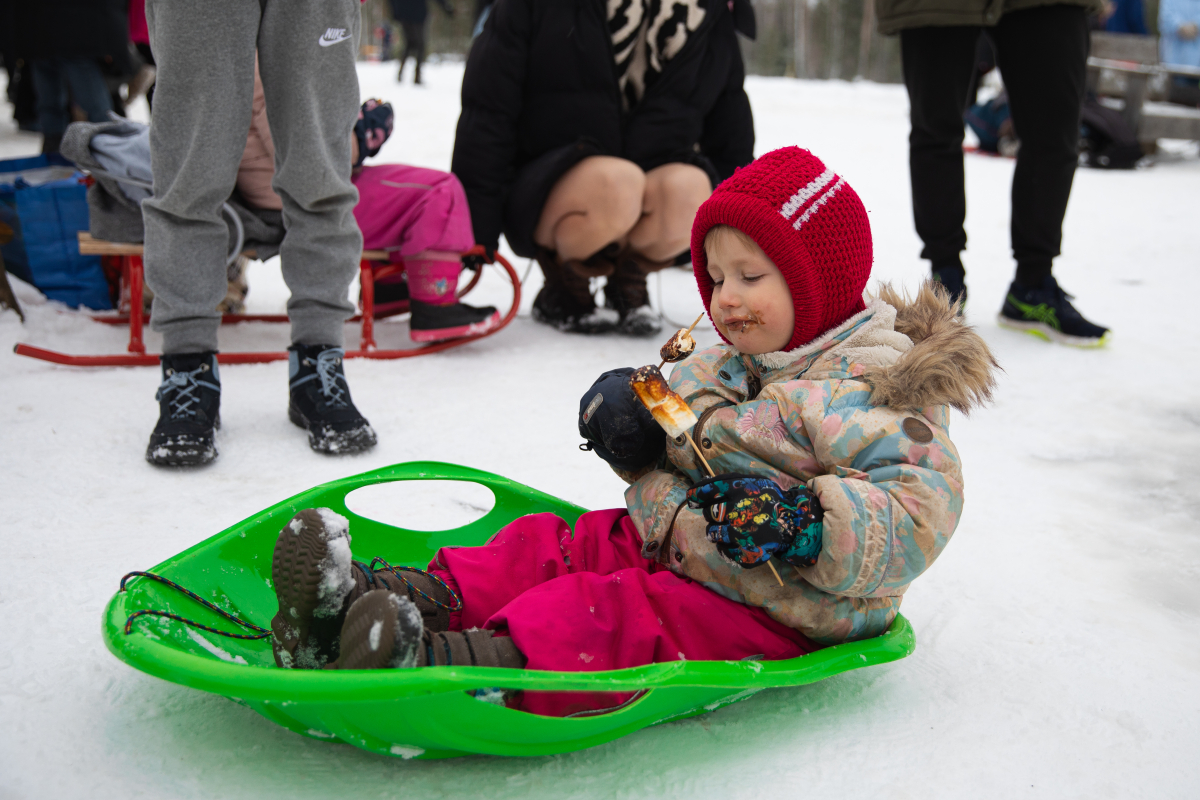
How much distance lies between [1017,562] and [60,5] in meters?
4.80

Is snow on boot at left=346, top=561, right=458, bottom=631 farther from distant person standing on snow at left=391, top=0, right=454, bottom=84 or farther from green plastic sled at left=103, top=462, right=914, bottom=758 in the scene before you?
distant person standing on snow at left=391, top=0, right=454, bottom=84

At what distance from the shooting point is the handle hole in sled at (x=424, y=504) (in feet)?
5.27

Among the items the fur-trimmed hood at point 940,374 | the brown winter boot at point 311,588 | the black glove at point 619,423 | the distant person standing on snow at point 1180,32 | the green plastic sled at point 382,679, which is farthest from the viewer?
the distant person standing on snow at point 1180,32

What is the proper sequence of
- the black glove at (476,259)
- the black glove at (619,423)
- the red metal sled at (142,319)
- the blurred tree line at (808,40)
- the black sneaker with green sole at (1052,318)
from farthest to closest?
the blurred tree line at (808,40) → the black sneaker with green sole at (1052,318) → the black glove at (476,259) → the red metal sled at (142,319) → the black glove at (619,423)

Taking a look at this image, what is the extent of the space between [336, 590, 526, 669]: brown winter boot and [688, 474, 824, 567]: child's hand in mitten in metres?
0.29

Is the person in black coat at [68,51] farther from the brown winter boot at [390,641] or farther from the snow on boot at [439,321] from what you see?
the brown winter boot at [390,641]

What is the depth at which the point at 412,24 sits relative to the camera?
8.77 metres

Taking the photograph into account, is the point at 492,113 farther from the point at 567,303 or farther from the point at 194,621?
the point at 194,621

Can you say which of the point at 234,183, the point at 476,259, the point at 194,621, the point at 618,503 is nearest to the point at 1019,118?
the point at 476,259

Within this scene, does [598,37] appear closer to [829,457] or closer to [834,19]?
[829,457]

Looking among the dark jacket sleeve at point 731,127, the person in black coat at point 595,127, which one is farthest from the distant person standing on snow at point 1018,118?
the person in black coat at point 595,127

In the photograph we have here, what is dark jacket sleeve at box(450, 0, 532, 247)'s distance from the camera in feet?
8.67

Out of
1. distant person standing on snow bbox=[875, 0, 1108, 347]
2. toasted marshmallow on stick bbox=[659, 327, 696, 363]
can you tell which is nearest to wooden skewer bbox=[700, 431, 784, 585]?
toasted marshmallow on stick bbox=[659, 327, 696, 363]

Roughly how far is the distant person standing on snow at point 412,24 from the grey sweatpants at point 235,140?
7287 mm
